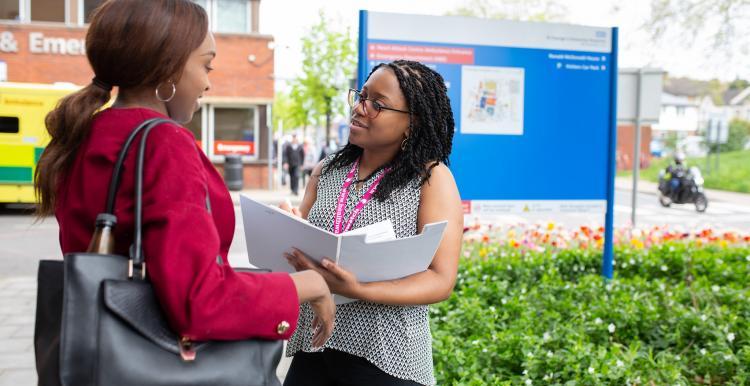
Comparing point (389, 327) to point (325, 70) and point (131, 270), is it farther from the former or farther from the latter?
point (325, 70)

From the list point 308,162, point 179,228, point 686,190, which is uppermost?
point 179,228

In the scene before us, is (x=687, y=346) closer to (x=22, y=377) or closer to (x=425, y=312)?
(x=425, y=312)

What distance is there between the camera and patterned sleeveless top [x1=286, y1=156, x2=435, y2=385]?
2146mm

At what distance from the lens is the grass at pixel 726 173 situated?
Result: 30334mm

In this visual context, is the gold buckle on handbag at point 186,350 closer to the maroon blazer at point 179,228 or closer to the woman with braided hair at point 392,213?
the maroon blazer at point 179,228

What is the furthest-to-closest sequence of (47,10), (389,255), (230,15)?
1. (230,15)
2. (47,10)
3. (389,255)

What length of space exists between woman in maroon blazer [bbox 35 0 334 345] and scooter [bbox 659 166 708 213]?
20.7 metres

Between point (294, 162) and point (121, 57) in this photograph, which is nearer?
point (121, 57)

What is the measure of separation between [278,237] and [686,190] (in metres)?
20.5

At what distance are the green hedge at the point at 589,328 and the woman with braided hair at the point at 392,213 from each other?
153cm

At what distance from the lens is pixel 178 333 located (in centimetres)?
137

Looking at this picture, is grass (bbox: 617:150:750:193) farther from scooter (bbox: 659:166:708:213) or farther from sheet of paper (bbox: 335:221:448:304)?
sheet of paper (bbox: 335:221:448:304)

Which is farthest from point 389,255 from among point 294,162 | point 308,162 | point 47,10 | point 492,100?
point 47,10

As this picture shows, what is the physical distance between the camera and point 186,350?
1.37m
